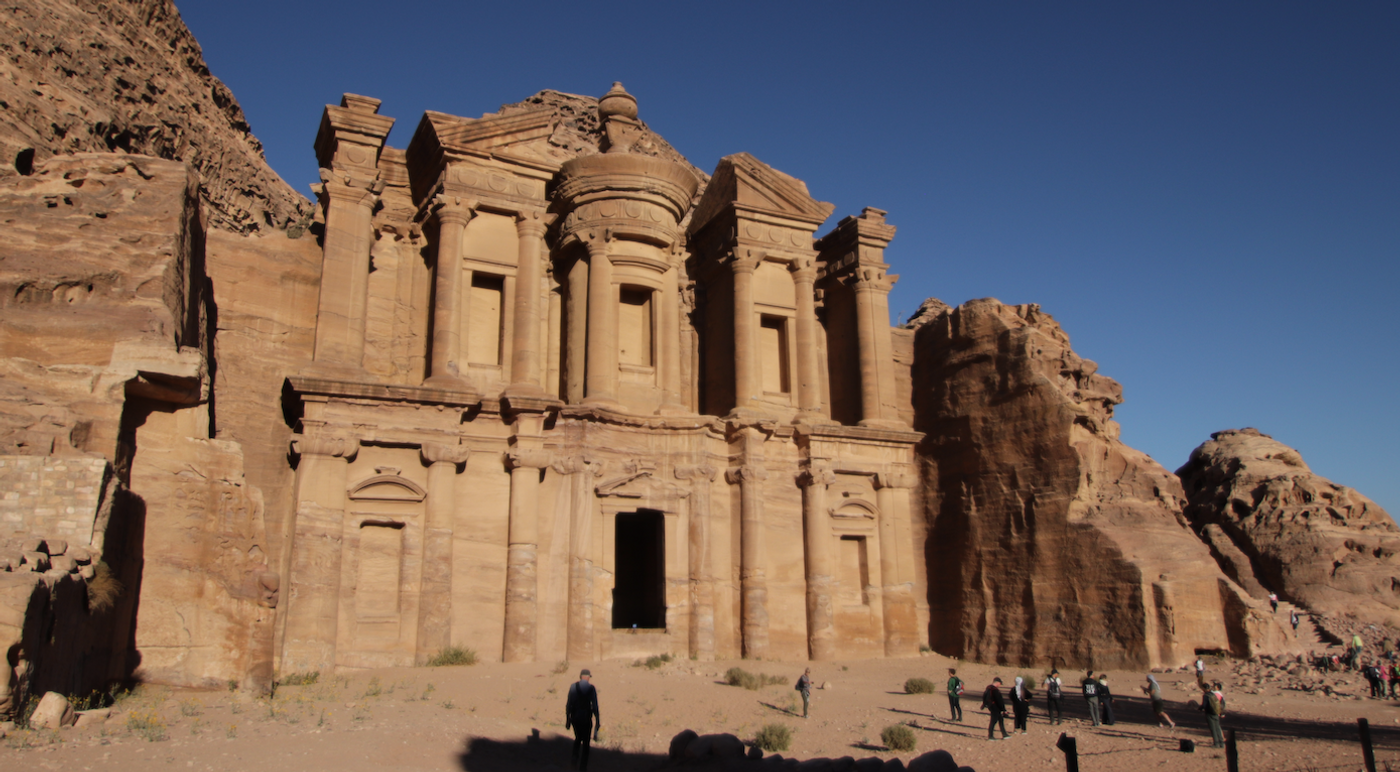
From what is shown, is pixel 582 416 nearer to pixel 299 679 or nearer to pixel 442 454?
pixel 442 454

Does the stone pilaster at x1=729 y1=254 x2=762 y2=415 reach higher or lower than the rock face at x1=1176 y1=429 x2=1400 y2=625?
higher

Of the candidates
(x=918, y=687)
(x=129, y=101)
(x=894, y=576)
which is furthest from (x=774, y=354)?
(x=129, y=101)

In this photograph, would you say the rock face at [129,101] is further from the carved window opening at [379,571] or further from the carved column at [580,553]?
the carved column at [580,553]

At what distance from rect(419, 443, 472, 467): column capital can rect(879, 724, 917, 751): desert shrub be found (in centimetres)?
988

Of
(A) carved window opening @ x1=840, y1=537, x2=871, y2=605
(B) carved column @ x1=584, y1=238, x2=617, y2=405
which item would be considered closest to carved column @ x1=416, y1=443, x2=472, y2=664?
(B) carved column @ x1=584, y1=238, x2=617, y2=405

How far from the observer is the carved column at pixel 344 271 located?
1888 cm

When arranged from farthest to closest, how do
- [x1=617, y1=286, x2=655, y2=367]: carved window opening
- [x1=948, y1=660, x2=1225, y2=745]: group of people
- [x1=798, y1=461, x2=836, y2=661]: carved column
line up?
[x1=617, y1=286, x2=655, y2=367]: carved window opening → [x1=798, y1=461, x2=836, y2=661]: carved column → [x1=948, y1=660, x2=1225, y2=745]: group of people

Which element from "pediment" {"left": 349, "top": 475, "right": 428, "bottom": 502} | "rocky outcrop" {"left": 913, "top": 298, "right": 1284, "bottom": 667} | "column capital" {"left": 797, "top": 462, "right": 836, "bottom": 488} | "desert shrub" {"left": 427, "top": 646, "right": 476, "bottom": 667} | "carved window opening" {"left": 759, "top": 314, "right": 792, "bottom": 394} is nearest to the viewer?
"desert shrub" {"left": 427, "top": 646, "right": 476, "bottom": 667}

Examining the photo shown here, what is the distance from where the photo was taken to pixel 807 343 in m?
24.2

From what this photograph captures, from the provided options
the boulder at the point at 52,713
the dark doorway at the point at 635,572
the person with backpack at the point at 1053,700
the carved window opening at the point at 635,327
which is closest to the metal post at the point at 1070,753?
the person with backpack at the point at 1053,700

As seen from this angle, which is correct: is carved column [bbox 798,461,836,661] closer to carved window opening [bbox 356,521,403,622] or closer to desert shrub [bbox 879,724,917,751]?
desert shrub [bbox 879,724,917,751]

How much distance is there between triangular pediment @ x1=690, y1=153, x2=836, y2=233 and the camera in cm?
2422

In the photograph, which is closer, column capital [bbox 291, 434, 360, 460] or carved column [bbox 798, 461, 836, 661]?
column capital [bbox 291, 434, 360, 460]

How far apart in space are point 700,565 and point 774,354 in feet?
22.2
